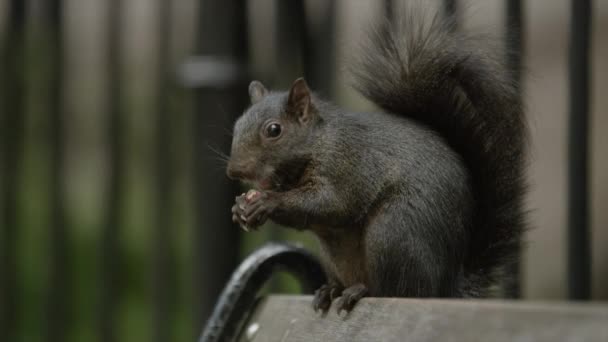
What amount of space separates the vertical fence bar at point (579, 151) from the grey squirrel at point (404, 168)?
35 centimetres

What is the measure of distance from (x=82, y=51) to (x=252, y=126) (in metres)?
1.76

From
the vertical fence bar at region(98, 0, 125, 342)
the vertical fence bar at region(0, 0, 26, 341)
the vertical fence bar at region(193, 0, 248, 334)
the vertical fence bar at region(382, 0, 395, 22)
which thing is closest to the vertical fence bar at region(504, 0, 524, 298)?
the vertical fence bar at region(382, 0, 395, 22)

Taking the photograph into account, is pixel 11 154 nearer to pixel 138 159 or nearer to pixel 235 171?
pixel 138 159

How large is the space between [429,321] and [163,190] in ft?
6.56

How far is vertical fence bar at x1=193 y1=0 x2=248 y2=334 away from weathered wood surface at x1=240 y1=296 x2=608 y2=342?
1.02 m

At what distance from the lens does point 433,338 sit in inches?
30.7

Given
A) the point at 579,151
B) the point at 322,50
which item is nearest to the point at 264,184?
the point at 579,151

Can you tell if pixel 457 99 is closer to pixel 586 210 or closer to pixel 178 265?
pixel 586 210

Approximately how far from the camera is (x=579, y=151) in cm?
159

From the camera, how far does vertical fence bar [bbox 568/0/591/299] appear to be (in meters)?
1.58

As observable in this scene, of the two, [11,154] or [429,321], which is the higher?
[429,321]

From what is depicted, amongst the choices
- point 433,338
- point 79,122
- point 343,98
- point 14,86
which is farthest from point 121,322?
point 433,338

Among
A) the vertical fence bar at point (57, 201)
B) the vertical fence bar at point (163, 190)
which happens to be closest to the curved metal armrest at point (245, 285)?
the vertical fence bar at point (163, 190)

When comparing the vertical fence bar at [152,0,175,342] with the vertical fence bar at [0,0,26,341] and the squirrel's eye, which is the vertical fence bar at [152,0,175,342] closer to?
the vertical fence bar at [0,0,26,341]
